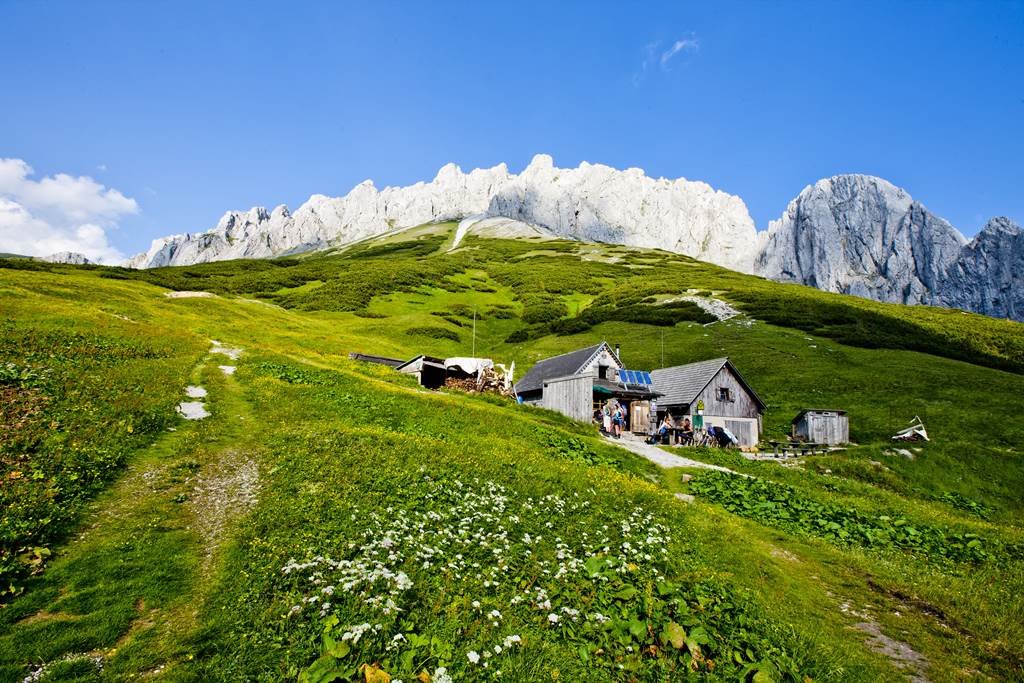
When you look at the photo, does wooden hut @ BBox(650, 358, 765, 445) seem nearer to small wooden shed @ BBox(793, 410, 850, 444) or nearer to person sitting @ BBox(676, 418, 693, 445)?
person sitting @ BBox(676, 418, 693, 445)

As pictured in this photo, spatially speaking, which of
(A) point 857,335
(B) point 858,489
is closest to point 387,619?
(B) point 858,489

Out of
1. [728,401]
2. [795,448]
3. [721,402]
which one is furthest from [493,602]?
[728,401]

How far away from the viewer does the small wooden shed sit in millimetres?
50500

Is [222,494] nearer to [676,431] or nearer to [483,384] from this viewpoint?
[676,431]

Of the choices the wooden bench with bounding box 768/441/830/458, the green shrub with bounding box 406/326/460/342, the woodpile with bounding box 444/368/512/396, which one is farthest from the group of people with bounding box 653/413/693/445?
the green shrub with bounding box 406/326/460/342

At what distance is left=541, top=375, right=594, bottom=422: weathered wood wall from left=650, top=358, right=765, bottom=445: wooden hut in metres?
11.4

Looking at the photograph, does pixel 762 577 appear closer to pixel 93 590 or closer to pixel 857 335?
pixel 93 590

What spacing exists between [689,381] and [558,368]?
15.7m

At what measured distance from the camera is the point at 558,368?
58094 mm

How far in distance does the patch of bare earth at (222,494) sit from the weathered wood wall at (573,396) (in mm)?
36492

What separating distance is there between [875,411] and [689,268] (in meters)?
128

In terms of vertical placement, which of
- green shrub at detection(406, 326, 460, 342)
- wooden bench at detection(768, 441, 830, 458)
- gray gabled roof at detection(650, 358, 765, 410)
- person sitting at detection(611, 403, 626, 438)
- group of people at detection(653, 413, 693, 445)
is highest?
green shrub at detection(406, 326, 460, 342)

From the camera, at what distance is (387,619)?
8.73 meters

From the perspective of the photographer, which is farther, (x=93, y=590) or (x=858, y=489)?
(x=858, y=489)
